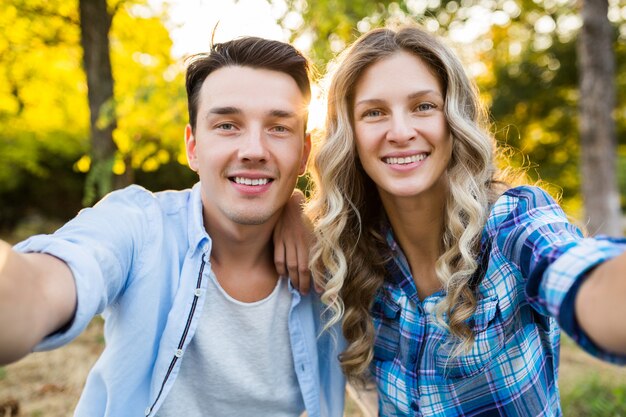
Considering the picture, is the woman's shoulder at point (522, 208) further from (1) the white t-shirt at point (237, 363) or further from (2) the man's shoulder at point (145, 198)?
(2) the man's shoulder at point (145, 198)

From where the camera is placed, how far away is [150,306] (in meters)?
2.21

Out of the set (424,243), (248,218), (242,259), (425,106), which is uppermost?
(425,106)

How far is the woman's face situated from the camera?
89.2 inches

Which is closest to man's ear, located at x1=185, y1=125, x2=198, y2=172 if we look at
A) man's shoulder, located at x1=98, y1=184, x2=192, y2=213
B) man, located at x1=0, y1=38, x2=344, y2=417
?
man, located at x1=0, y1=38, x2=344, y2=417

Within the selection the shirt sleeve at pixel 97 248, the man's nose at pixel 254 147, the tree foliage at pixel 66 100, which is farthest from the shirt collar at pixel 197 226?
the tree foliage at pixel 66 100

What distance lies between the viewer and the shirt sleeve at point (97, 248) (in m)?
1.51

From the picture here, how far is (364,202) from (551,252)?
48.9 inches

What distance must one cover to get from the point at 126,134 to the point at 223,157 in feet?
9.15

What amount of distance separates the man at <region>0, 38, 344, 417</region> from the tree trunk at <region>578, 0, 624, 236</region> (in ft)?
19.1

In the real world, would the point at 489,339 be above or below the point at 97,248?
below

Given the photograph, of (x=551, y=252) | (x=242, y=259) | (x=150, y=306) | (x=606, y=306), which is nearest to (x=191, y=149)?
(x=242, y=259)

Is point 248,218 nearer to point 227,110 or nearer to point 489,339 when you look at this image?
point 227,110

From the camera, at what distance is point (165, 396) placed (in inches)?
88.0

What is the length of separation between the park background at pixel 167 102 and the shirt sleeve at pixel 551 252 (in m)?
0.70
